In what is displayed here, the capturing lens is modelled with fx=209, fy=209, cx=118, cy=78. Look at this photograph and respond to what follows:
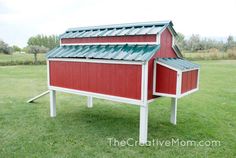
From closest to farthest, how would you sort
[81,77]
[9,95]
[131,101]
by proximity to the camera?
[131,101] → [81,77] → [9,95]

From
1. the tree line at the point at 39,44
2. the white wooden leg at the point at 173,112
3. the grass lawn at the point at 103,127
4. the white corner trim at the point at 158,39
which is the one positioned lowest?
the grass lawn at the point at 103,127

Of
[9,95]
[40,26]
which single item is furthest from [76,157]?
[40,26]

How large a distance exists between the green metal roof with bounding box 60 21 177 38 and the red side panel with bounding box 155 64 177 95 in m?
0.72

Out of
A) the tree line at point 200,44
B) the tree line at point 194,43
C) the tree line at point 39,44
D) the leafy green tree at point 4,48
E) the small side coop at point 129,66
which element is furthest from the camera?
the tree line at point 200,44

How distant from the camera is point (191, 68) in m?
4.06

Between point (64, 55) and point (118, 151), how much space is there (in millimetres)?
2595

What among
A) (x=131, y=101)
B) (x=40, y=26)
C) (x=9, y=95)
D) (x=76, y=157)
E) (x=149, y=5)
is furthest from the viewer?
(x=40, y=26)

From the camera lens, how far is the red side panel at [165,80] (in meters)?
3.74

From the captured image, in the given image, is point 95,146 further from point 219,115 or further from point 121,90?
point 219,115

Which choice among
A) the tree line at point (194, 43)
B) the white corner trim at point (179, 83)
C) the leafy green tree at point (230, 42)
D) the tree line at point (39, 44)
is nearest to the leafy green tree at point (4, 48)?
the tree line at point (39, 44)

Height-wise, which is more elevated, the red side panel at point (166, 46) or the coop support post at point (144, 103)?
the red side panel at point (166, 46)

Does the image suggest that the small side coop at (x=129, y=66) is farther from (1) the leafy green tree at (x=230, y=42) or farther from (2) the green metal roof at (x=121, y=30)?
(1) the leafy green tree at (x=230, y=42)

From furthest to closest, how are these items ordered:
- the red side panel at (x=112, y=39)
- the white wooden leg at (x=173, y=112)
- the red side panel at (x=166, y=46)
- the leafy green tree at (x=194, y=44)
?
the leafy green tree at (x=194, y=44), the white wooden leg at (x=173, y=112), the red side panel at (x=166, y=46), the red side panel at (x=112, y=39)

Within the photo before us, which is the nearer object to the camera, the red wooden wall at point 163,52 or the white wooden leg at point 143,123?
the red wooden wall at point 163,52
